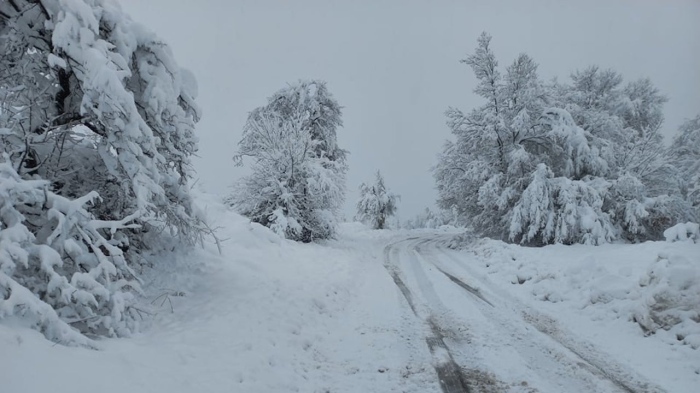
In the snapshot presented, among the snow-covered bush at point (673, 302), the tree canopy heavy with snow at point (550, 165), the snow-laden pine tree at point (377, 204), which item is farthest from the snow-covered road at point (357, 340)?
the snow-laden pine tree at point (377, 204)

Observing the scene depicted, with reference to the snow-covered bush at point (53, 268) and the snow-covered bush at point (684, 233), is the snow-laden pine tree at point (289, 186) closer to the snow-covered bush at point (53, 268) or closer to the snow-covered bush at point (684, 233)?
the snow-covered bush at point (53, 268)

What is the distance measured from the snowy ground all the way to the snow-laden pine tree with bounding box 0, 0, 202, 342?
71 cm

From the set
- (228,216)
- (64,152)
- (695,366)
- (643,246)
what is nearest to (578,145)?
(643,246)

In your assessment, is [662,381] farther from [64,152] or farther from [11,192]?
[64,152]

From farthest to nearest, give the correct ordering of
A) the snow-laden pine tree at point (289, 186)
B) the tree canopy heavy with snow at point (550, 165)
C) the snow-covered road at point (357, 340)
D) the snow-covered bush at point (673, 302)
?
1. the snow-laden pine tree at point (289, 186)
2. the tree canopy heavy with snow at point (550, 165)
3. the snow-covered bush at point (673, 302)
4. the snow-covered road at point (357, 340)

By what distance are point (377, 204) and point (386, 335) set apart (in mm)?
36716

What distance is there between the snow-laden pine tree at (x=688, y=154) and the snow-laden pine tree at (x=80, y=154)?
22125 millimetres

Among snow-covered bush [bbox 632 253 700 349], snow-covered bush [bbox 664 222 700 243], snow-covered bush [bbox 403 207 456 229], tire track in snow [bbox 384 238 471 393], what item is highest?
snow-covered bush [bbox 403 207 456 229]

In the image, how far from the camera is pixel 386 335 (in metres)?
7.06

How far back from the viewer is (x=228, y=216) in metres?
15.6

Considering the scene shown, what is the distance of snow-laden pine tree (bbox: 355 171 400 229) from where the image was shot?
43.7 meters

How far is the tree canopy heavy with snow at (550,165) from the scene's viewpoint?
16.5m

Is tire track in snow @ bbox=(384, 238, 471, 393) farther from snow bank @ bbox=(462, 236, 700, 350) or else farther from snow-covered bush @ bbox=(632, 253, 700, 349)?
snow-covered bush @ bbox=(632, 253, 700, 349)

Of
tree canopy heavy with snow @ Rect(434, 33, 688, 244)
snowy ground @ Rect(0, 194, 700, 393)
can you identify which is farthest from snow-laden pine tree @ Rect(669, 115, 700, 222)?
snowy ground @ Rect(0, 194, 700, 393)
